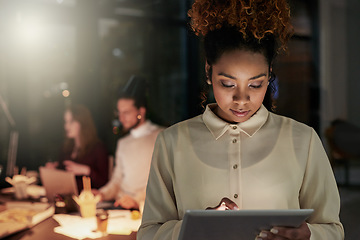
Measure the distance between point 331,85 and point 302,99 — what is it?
491 millimetres

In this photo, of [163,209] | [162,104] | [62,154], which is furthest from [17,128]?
[163,209]

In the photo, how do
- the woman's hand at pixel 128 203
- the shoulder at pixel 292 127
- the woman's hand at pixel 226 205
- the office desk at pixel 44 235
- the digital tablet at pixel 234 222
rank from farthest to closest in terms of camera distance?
the woman's hand at pixel 128 203 → the office desk at pixel 44 235 → the shoulder at pixel 292 127 → the woman's hand at pixel 226 205 → the digital tablet at pixel 234 222

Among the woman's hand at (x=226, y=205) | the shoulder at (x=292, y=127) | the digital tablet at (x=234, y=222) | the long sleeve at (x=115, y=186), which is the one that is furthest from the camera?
the long sleeve at (x=115, y=186)

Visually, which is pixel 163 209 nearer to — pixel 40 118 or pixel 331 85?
pixel 40 118

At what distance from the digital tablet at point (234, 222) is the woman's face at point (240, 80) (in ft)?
1.06

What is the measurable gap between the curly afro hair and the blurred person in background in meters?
1.83

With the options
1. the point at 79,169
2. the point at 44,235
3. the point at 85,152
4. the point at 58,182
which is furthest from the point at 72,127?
the point at 44,235

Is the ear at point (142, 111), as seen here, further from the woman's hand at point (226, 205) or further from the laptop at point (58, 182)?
the woman's hand at point (226, 205)

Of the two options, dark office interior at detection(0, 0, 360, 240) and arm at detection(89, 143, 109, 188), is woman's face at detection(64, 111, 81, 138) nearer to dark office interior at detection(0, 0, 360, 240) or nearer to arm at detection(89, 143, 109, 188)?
arm at detection(89, 143, 109, 188)

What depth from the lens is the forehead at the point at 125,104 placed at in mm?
3045

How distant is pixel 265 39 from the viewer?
1196 millimetres

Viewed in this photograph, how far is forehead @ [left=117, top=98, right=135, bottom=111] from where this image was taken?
9.99ft

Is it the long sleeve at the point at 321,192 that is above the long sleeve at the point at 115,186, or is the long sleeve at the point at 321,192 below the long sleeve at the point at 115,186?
above

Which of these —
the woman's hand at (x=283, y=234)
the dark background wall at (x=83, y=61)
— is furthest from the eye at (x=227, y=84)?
the dark background wall at (x=83, y=61)
